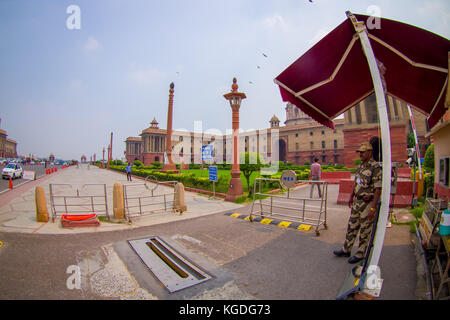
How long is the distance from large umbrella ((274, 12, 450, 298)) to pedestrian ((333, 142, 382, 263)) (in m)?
0.95

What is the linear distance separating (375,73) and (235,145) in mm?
7569

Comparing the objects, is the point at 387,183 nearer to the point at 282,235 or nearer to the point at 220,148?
the point at 282,235

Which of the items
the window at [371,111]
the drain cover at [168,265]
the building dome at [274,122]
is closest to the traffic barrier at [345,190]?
the drain cover at [168,265]

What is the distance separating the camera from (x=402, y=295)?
8.92ft

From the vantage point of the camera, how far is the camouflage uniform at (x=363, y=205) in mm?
3635

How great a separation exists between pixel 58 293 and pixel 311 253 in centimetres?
396

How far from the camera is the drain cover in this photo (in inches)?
125

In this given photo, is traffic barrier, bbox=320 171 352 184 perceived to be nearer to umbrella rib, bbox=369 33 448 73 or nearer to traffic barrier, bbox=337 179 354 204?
traffic barrier, bbox=337 179 354 204

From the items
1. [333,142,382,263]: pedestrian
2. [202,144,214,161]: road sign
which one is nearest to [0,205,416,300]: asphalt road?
[333,142,382,263]: pedestrian

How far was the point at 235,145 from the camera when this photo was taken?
33.8 ft

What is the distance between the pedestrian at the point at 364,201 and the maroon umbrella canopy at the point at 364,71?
5.12ft

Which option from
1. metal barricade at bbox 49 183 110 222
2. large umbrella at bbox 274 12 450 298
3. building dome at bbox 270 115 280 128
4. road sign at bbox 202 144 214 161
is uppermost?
building dome at bbox 270 115 280 128

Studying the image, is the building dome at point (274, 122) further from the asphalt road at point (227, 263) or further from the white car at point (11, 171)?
the asphalt road at point (227, 263)
